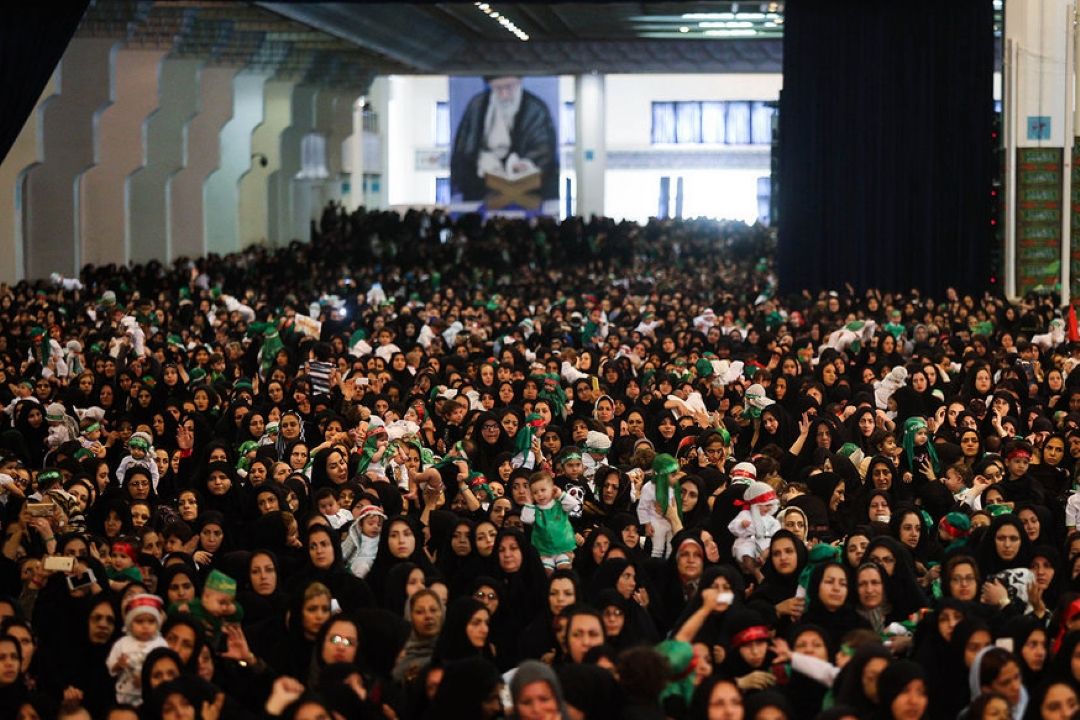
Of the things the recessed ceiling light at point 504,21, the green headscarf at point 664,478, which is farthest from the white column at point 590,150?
the green headscarf at point 664,478

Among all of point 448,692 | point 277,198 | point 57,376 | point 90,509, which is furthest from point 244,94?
point 448,692

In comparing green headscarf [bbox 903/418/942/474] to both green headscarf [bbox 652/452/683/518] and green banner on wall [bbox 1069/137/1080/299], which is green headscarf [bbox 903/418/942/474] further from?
green banner on wall [bbox 1069/137/1080/299]

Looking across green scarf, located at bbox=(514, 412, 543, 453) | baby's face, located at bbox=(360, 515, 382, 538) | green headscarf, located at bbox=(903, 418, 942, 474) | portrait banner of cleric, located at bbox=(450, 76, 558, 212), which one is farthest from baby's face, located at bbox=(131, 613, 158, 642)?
portrait banner of cleric, located at bbox=(450, 76, 558, 212)

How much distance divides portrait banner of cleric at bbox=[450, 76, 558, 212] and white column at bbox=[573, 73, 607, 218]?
143cm

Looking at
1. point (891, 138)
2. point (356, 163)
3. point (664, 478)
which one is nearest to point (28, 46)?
point (891, 138)

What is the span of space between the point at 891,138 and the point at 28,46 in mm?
11071

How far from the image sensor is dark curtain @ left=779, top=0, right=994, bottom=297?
24.9 m

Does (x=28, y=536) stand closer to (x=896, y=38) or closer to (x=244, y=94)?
(x=896, y=38)

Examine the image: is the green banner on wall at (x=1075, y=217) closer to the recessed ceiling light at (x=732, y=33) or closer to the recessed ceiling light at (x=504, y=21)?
the recessed ceiling light at (x=504, y=21)

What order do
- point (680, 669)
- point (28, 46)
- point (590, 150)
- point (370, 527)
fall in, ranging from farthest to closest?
point (590, 150), point (28, 46), point (370, 527), point (680, 669)

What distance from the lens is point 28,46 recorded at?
775 inches

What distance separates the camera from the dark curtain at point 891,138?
81.7 feet

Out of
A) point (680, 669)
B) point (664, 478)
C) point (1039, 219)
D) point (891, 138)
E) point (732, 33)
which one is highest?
point (732, 33)

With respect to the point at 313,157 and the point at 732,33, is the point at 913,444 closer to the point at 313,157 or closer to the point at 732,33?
the point at 732,33
